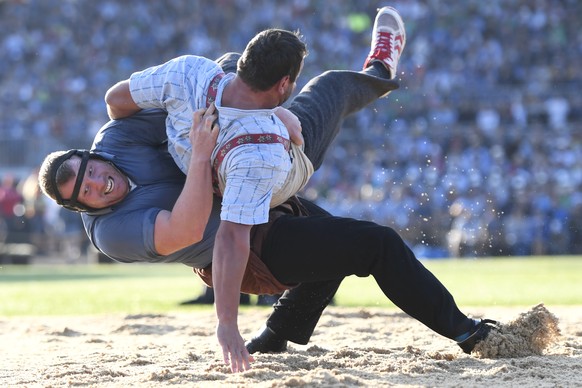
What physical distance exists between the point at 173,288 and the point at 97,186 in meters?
9.04

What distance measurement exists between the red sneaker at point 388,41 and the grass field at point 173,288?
3.76 m

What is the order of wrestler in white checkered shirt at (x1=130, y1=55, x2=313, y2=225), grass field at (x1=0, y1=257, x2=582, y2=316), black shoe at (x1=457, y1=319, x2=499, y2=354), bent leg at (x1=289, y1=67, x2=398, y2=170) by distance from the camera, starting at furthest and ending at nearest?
grass field at (x1=0, y1=257, x2=582, y2=316)
bent leg at (x1=289, y1=67, x2=398, y2=170)
black shoe at (x1=457, y1=319, x2=499, y2=354)
wrestler in white checkered shirt at (x1=130, y1=55, x2=313, y2=225)

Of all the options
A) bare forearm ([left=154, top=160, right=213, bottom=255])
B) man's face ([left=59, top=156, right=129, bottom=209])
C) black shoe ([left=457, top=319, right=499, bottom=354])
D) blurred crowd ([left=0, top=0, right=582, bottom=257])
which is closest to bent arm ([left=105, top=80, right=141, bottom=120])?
man's face ([left=59, top=156, right=129, bottom=209])

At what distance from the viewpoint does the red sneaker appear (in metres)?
7.15

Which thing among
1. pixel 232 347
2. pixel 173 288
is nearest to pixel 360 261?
pixel 232 347

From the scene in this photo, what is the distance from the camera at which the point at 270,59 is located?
499 cm

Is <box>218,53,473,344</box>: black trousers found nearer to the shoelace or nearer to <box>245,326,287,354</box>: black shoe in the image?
<box>245,326,287,354</box>: black shoe

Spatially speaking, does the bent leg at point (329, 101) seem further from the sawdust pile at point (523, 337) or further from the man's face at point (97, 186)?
the sawdust pile at point (523, 337)

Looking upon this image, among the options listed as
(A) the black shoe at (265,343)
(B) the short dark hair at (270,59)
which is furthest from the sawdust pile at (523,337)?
(B) the short dark hair at (270,59)

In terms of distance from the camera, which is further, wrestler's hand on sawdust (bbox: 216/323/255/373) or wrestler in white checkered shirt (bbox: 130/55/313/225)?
wrestler in white checkered shirt (bbox: 130/55/313/225)

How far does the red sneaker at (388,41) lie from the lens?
23.5 ft

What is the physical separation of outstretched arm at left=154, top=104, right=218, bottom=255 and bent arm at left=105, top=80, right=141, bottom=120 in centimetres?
80

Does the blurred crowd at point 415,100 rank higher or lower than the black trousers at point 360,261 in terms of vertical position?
higher

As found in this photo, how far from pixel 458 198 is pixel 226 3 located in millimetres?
10904
